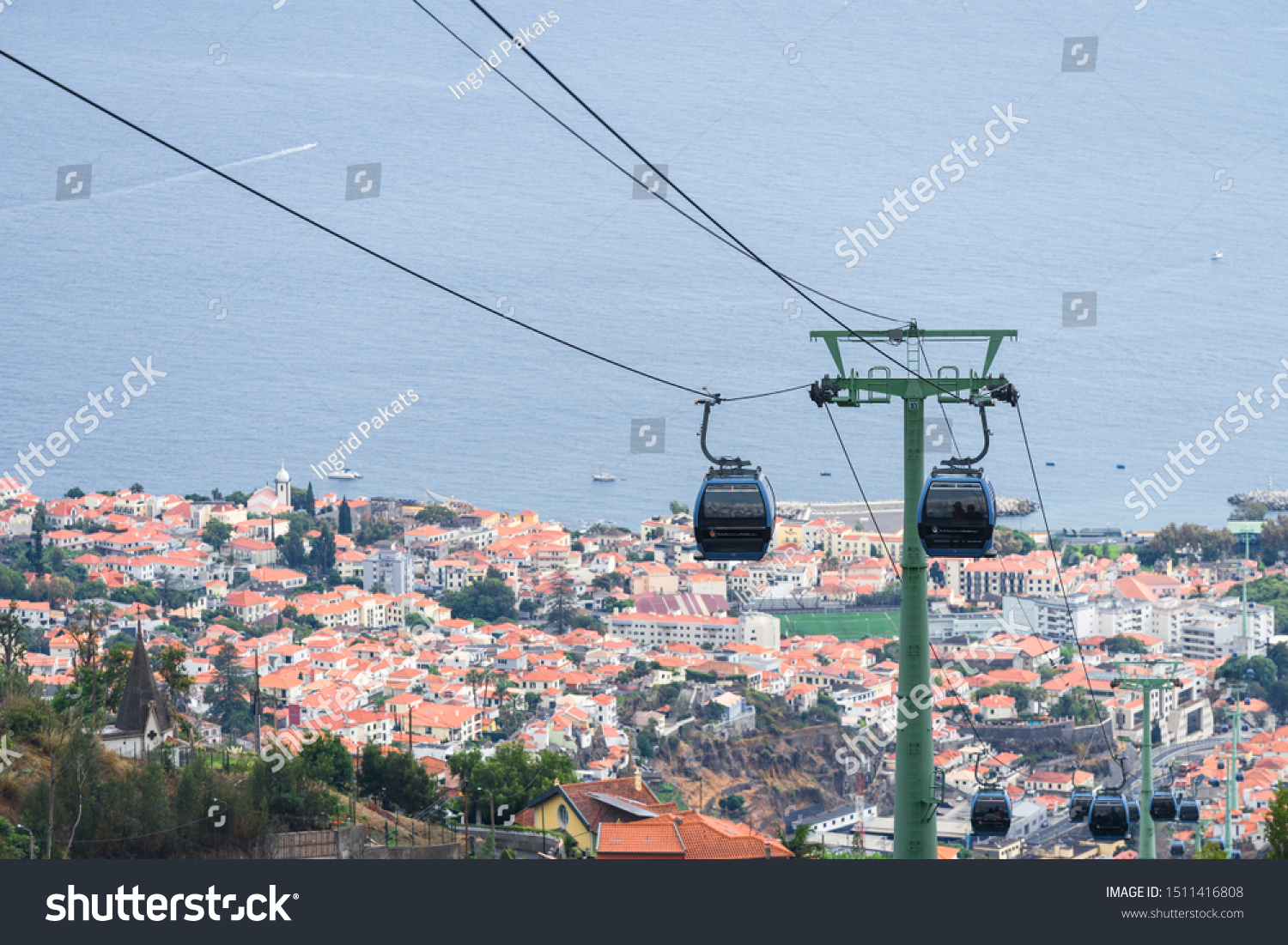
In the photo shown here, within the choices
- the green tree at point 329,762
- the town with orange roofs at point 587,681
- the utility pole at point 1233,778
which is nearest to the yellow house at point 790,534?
the town with orange roofs at point 587,681

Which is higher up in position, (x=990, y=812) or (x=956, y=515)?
(x=956, y=515)

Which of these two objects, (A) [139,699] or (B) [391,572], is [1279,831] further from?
(B) [391,572]

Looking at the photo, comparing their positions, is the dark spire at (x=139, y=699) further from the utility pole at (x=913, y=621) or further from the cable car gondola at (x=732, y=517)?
the utility pole at (x=913, y=621)

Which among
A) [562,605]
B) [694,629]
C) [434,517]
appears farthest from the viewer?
[434,517]

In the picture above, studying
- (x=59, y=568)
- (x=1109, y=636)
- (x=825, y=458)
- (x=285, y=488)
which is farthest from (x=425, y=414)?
(x=1109, y=636)

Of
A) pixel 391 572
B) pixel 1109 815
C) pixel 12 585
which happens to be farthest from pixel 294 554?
pixel 1109 815

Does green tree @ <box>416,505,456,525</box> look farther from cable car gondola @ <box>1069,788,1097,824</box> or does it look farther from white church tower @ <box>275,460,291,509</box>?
cable car gondola @ <box>1069,788,1097,824</box>

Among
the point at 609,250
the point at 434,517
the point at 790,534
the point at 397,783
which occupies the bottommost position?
the point at 397,783
